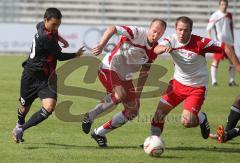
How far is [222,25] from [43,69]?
10.1m

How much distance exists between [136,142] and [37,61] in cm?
196

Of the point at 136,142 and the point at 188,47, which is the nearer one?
the point at 188,47

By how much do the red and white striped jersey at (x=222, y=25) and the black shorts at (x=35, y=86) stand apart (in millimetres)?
9583

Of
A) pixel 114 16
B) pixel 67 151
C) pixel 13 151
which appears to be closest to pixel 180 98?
pixel 67 151

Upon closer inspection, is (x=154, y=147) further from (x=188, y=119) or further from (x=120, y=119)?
(x=120, y=119)

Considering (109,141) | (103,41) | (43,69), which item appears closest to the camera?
(103,41)

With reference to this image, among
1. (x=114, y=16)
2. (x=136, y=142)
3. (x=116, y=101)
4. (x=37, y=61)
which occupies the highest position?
(x=37, y=61)

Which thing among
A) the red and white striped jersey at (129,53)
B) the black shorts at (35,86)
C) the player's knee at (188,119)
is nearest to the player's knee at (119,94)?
the red and white striped jersey at (129,53)

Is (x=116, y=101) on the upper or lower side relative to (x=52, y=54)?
lower

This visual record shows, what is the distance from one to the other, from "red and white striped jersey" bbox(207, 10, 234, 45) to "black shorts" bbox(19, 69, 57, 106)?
31.4ft

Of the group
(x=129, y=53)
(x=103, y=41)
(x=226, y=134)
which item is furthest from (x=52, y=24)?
(x=226, y=134)

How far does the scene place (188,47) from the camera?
8297mm

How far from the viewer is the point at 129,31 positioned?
836cm

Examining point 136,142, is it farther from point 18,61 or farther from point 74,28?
point 74,28
